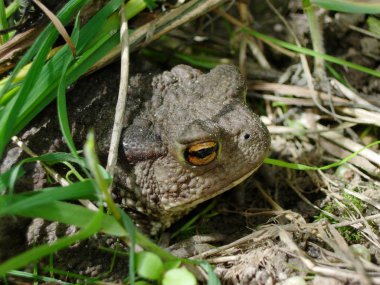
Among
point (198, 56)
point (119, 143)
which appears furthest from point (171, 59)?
point (119, 143)

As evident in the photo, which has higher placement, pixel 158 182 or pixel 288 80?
pixel 158 182

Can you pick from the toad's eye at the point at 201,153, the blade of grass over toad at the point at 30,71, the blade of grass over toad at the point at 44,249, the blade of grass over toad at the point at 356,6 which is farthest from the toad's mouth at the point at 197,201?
the blade of grass over toad at the point at 356,6

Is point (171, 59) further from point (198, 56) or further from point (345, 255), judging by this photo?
point (345, 255)

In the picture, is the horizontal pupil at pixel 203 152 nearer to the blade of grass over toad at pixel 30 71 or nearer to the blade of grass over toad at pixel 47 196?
the blade of grass over toad at pixel 47 196

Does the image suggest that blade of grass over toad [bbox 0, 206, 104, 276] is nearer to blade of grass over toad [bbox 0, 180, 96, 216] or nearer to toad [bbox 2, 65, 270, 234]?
blade of grass over toad [bbox 0, 180, 96, 216]

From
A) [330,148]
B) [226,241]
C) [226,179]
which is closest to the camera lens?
[226,179]

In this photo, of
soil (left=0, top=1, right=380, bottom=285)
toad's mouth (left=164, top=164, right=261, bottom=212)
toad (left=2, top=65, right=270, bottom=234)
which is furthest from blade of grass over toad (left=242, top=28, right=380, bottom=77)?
toad's mouth (left=164, top=164, right=261, bottom=212)

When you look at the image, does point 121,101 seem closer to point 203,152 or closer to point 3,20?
point 203,152
